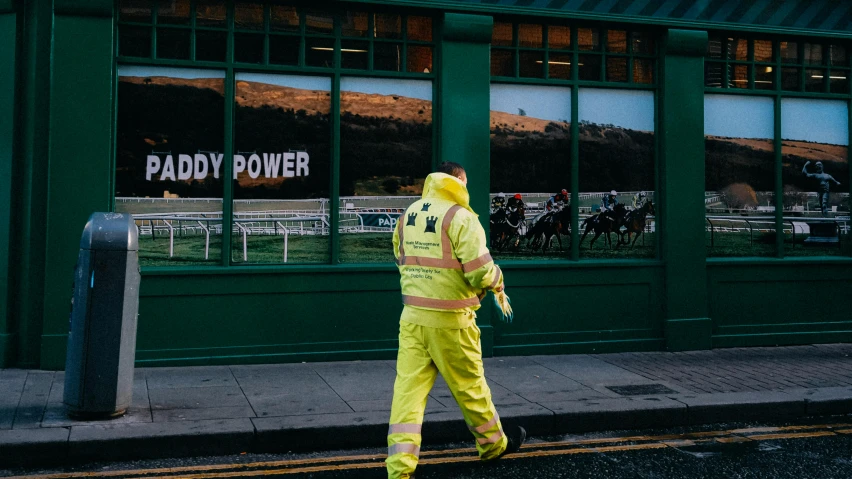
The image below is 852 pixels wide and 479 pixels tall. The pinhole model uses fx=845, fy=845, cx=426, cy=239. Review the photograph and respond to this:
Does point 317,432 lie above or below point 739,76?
below

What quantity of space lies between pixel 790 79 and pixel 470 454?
7.21 metres

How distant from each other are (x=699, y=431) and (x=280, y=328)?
4.23 m

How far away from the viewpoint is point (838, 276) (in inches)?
415

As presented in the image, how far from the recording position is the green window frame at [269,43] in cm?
839

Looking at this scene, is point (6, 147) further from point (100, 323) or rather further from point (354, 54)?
point (354, 54)

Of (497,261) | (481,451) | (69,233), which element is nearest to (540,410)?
(481,451)

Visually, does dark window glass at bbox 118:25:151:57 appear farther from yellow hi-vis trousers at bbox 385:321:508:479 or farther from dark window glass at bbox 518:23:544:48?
yellow hi-vis trousers at bbox 385:321:508:479

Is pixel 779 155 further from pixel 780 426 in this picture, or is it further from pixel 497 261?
pixel 780 426

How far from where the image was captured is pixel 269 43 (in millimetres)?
8789

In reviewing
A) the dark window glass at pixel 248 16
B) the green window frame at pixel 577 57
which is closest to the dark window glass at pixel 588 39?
the green window frame at pixel 577 57

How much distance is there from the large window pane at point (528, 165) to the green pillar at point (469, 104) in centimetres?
29

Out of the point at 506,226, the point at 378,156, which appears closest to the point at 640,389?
the point at 506,226

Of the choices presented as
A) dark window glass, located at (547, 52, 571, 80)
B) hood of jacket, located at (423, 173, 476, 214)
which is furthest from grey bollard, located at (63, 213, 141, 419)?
dark window glass, located at (547, 52, 571, 80)

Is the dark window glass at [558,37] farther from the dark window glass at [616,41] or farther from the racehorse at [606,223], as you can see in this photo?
the racehorse at [606,223]
